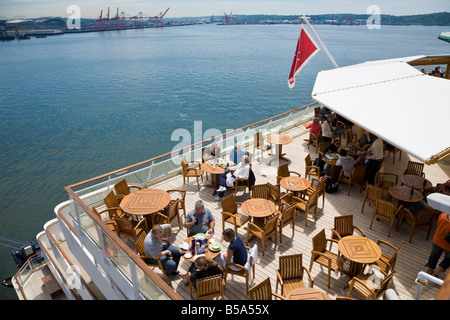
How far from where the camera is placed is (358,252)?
5352 mm

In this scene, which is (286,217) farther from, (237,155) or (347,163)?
(237,155)

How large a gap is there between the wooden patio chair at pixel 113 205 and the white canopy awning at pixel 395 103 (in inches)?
246

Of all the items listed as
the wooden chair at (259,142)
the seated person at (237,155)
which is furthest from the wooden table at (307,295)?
the wooden chair at (259,142)

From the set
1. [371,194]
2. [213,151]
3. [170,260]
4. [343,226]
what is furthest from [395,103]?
[170,260]

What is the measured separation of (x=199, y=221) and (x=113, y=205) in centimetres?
248

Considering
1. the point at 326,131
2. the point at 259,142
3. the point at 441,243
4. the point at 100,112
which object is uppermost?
the point at 326,131

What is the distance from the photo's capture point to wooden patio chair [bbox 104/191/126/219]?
730 centimetres

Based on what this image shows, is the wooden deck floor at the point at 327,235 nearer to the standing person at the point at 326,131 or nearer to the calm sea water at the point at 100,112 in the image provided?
the standing person at the point at 326,131

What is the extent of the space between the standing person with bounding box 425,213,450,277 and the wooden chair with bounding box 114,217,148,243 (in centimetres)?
590

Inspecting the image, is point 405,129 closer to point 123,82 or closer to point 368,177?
point 368,177

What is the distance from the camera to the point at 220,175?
8883 mm

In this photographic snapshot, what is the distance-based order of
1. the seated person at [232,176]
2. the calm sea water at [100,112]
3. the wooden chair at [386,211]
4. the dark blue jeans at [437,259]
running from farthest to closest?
the calm sea water at [100,112], the seated person at [232,176], the wooden chair at [386,211], the dark blue jeans at [437,259]

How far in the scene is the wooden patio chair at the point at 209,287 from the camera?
189 inches
